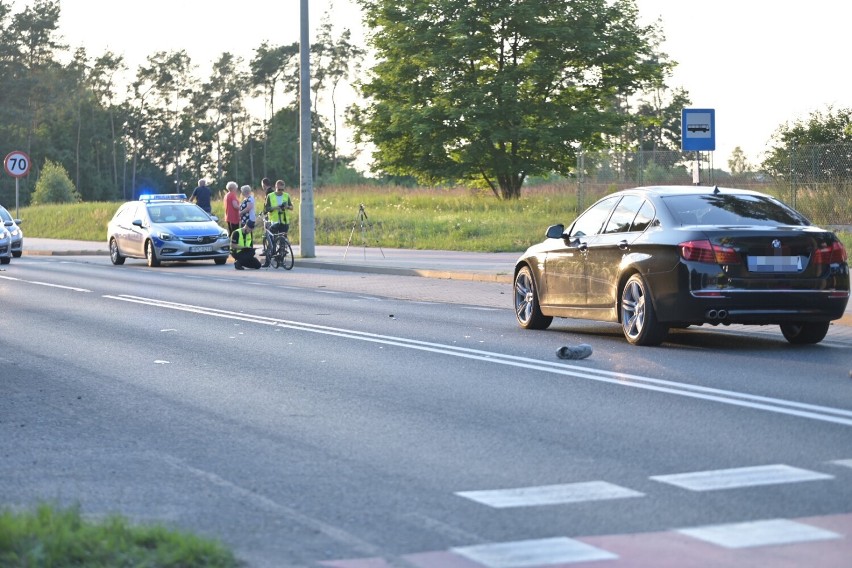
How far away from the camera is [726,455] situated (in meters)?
7.62

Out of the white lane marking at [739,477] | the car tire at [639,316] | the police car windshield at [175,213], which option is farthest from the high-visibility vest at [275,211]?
the white lane marking at [739,477]

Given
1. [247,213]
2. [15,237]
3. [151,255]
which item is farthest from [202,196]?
[247,213]

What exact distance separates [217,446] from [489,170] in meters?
49.4

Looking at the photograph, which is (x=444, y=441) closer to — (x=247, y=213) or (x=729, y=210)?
(x=729, y=210)

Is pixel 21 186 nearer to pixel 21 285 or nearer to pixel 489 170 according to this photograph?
pixel 489 170

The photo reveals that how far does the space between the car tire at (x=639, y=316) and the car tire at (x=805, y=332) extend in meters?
1.27

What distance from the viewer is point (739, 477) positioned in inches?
275

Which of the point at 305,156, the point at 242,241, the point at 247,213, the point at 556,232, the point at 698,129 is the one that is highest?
the point at 698,129

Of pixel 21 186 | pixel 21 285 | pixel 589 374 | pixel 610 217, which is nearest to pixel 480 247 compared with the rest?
pixel 21 285

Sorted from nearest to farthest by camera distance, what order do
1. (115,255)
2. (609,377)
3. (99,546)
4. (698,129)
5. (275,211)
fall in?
(99,546) → (609,377) → (698,129) → (275,211) → (115,255)

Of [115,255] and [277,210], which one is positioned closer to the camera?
[277,210]

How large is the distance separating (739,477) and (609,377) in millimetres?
4139

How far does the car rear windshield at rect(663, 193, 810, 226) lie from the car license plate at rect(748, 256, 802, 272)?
497mm

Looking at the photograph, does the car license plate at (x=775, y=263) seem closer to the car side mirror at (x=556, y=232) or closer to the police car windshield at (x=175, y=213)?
the car side mirror at (x=556, y=232)
